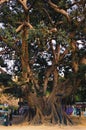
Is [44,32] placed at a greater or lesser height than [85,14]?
lesser

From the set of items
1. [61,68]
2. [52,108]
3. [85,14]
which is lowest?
[52,108]

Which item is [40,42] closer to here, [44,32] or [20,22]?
[44,32]

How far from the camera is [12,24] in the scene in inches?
1068

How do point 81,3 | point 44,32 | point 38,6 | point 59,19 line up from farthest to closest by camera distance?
point 59,19 → point 38,6 → point 81,3 → point 44,32

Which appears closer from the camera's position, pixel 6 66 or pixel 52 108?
pixel 52 108

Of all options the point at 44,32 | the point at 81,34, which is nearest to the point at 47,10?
the point at 81,34

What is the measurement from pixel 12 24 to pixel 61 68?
6.04 meters

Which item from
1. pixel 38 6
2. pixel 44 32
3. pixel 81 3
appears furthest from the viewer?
pixel 38 6

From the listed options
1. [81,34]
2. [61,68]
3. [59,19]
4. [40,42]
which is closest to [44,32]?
[40,42]

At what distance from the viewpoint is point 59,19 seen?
28312 millimetres

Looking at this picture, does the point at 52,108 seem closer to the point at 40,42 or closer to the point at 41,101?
the point at 41,101

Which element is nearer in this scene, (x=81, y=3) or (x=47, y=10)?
(x=81, y=3)

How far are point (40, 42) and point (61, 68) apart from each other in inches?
295

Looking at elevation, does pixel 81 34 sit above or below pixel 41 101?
above
